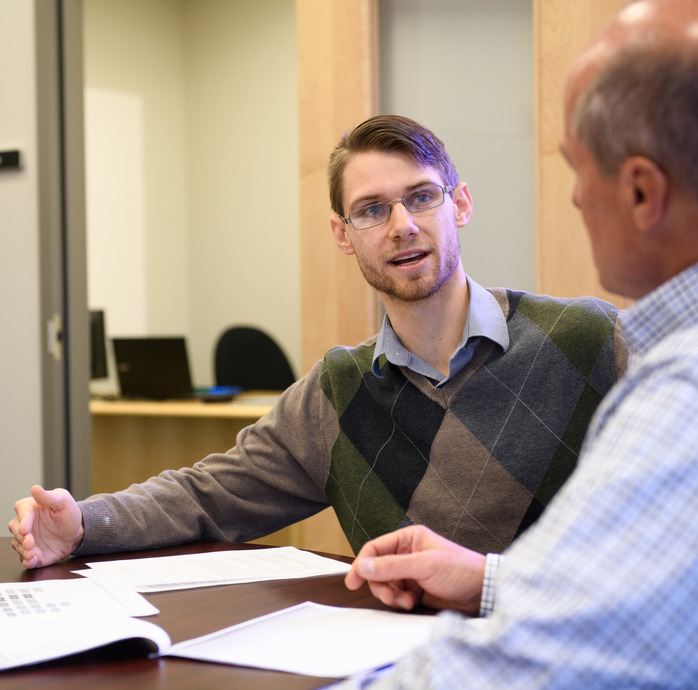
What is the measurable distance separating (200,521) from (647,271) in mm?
975

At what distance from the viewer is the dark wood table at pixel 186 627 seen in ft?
2.63

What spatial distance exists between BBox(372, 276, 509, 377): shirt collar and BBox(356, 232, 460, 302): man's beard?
52 mm

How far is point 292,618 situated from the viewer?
0.97 meters

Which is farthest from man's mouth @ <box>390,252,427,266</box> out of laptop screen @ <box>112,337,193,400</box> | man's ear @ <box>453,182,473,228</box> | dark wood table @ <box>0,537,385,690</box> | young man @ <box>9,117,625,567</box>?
laptop screen @ <box>112,337,193,400</box>

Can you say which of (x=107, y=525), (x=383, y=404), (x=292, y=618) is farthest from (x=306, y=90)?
(x=292, y=618)

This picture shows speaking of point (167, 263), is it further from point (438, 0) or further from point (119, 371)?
point (438, 0)

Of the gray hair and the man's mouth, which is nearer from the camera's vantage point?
the gray hair

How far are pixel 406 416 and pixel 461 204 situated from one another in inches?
18.2

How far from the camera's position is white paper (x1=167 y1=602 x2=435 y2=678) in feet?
2.68

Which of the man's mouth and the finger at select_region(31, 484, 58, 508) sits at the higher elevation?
the man's mouth

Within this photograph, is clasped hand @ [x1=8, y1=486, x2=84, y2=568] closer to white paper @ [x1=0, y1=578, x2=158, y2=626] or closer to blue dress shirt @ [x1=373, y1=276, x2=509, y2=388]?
white paper @ [x1=0, y1=578, x2=158, y2=626]

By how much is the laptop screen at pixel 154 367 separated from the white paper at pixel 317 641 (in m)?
2.76

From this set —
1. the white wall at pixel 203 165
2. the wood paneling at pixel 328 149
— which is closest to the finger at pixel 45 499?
the wood paneling at pixel 328 149

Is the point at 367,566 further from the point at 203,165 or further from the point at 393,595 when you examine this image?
the point at 203,165
